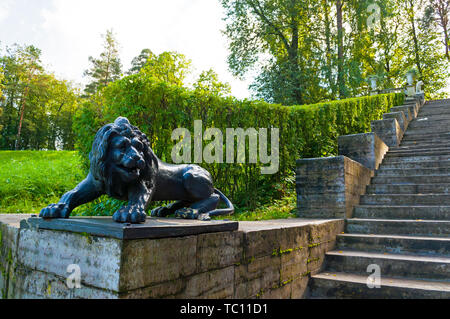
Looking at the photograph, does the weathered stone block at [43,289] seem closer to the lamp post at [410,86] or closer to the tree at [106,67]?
the lamp post at [410,86]

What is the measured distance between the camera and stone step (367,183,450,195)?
18.2 ft

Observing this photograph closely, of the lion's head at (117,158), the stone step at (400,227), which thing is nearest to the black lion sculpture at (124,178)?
the lion's head at (117,158)

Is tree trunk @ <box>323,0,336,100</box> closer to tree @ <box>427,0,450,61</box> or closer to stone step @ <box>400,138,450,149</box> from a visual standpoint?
stone step @ <box>400,138,450,149</box>

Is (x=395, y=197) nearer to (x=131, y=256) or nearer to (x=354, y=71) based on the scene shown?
(x=131, y=256)

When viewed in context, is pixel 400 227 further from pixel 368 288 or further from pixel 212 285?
pixel 212 285

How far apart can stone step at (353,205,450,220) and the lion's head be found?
440 cm

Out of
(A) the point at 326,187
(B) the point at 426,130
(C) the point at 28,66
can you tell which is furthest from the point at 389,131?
(C) the point at 28,66

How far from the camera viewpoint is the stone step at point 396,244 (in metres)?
3.98

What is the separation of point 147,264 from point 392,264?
3.30m

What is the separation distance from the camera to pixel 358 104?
37.8 ft

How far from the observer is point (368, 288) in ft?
11.3

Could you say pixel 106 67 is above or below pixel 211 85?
above

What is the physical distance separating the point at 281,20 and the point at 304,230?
1736cm

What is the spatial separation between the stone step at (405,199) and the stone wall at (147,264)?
3.17 metres
